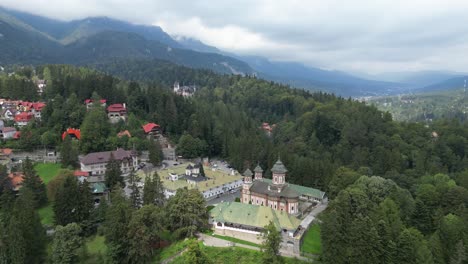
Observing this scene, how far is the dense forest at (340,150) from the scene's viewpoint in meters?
40.1

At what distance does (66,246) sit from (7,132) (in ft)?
143

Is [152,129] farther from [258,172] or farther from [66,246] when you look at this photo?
[66,246]

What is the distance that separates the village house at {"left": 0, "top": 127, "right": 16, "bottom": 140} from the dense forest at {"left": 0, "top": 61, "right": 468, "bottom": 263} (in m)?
3.31

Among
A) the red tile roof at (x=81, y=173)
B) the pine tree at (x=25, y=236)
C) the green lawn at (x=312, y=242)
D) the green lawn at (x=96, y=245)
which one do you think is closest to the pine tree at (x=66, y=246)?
the pine tree at (x=25, y=236)

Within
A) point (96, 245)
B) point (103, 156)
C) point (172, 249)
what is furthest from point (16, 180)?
point (172, 249)

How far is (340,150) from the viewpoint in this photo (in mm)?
85312

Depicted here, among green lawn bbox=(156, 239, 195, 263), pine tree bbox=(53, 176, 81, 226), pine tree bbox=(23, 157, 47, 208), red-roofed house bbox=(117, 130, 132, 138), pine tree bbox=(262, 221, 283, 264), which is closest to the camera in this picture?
pine tree bbox=(262, 221, 283, 264)

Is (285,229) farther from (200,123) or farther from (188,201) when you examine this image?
(200,123)

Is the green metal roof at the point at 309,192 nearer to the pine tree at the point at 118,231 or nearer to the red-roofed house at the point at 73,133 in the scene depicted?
the pine tree at the point at 118,231

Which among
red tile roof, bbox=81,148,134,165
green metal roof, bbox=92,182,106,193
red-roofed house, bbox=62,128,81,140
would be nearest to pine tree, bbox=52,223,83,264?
green metal roof, bbox=92,182,106,193

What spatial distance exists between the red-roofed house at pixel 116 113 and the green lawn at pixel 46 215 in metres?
31.4

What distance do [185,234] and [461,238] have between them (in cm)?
3328

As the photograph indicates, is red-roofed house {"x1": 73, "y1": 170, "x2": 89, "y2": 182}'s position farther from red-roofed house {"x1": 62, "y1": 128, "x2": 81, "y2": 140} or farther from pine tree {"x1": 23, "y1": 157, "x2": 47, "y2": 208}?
red-roofed house {"x1": 62, "y1": 128, "x2": 81, "y2": 140}

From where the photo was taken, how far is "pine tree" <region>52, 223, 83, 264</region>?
41.2m
